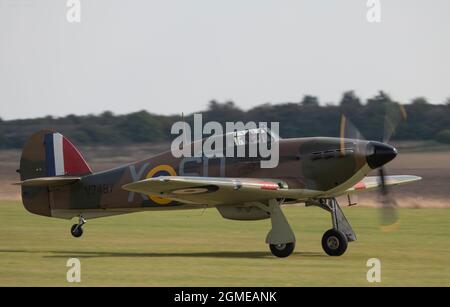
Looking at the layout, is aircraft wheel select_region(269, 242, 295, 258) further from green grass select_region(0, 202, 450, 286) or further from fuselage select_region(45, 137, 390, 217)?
fuselage select_region(45, 137, 390, 217)

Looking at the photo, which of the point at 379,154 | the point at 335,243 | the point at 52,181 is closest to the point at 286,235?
the point at 335,243

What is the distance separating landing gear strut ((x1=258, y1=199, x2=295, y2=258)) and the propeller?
5.16 ft

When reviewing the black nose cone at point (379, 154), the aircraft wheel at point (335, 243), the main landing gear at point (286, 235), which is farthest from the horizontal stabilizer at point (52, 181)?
the black nose cone at point (379, 154)

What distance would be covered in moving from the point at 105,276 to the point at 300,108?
31535 millimetres

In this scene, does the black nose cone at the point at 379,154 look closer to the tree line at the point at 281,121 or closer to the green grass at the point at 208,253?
the green grass at the point at 208,253

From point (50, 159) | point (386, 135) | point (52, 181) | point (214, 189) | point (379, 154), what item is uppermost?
point (386, 135)

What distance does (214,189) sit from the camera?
15.1 m

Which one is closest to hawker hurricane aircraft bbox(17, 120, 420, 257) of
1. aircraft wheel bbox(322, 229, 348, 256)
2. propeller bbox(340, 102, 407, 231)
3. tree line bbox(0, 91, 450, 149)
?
aircraft wheel bbox(322, 229, 348, 256)

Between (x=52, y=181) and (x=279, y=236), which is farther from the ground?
(x=52, y=181)

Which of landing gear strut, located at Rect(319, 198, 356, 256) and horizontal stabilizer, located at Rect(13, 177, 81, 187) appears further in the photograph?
horizontal stabilizer, located at Rect(13, 177, 81, 187)

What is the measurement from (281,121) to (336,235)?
2857cm

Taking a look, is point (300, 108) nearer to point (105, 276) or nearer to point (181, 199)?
point (181, 199)

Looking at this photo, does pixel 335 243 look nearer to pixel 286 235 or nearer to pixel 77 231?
pixel 286 235

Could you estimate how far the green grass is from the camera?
12586 mm
